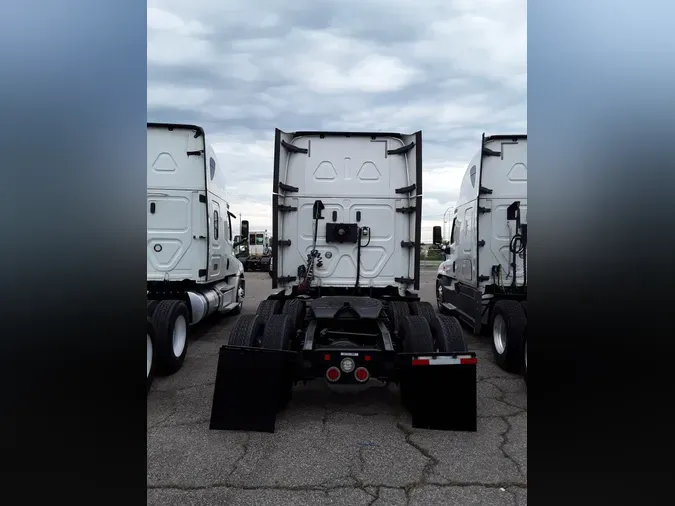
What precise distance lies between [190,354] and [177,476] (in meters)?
3.86

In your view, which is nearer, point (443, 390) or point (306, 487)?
point (306, 487)

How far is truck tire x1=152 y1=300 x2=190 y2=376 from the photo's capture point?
18.1 feet

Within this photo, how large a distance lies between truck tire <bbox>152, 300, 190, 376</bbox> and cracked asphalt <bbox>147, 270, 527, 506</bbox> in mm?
566

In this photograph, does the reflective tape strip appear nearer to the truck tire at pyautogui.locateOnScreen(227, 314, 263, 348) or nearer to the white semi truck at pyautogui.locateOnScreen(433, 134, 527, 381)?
the truck tire at pyautogui.locateOnScreen(227, 314, 263, 348)

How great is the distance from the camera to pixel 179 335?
616 centimetres

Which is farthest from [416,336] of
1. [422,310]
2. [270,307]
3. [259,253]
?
[259,253]

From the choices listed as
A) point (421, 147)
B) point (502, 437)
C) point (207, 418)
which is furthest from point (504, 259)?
point (207, 418)

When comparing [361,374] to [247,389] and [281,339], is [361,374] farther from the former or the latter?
[247,389]

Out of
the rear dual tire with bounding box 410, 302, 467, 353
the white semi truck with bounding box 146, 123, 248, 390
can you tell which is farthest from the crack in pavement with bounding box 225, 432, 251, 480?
the white semi truck with bounding box 146, 123, 248, 390

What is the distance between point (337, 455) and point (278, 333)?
1.42 meters

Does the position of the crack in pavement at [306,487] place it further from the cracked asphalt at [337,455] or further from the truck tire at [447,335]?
the truck tire at [447,335]

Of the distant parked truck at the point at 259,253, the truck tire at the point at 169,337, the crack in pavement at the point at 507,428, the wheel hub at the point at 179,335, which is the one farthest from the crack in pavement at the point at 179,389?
the distant parked truck at the point at 259,253

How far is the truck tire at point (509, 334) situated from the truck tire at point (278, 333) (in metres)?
2.97
